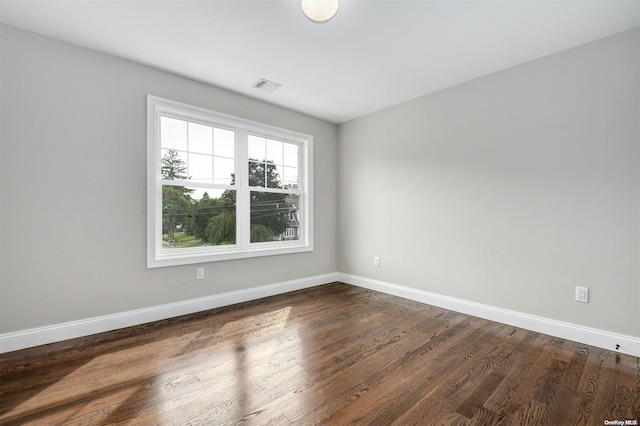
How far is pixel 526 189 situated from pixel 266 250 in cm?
302

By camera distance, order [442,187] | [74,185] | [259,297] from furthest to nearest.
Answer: [259,297] → [442,187] → [74,185]

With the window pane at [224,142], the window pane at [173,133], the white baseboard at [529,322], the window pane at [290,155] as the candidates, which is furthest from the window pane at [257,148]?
the white baseboard at [529,322]

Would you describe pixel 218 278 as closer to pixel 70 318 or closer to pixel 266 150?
pixel 70 318

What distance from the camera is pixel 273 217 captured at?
4074 millimetres

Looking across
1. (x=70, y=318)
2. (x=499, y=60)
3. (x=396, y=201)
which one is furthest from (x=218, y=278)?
(x=499, y=60)

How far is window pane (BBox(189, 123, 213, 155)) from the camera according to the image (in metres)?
3.30

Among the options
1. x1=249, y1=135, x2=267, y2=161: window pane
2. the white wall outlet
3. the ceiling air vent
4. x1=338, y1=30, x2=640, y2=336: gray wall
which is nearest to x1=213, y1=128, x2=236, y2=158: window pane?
x1=249, y1=135, x2=267, y2=161: window pane

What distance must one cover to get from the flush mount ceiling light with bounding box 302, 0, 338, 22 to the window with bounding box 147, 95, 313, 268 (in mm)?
1803

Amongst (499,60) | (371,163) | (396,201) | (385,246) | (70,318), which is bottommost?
(70,318)

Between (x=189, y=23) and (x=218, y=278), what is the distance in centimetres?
255

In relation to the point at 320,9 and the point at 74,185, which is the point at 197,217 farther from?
the point at 320,9

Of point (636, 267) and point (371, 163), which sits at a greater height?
point (371, 163)

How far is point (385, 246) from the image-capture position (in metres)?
4.02

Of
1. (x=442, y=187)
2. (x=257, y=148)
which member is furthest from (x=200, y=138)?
(x=442, y=187)
